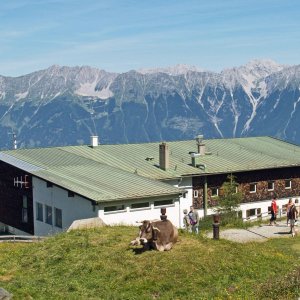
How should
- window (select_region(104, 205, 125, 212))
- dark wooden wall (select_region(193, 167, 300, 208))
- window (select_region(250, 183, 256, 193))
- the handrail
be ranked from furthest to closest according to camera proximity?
window (select_region(250, 183, 256, 193)), dark wooden wall (select_region(193, 167, 300, 208)), window (select_region(104, 205, 125, 212)), the handrail

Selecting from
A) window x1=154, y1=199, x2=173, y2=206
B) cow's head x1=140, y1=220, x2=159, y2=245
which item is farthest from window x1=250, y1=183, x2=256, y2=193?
cow's head x1=140, y1=220, x2=159, y2=245

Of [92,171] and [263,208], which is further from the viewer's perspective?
[263,208]

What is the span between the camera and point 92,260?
23.5 m

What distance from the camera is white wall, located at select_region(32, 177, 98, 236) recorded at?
3925 cm

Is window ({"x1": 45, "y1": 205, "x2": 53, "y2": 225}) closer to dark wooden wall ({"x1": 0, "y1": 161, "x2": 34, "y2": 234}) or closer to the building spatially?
the building

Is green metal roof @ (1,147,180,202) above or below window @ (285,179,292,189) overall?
above

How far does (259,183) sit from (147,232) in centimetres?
3866

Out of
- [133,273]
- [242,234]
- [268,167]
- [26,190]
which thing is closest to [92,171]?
[26,190]

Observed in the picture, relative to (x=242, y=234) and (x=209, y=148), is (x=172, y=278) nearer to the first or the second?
(x=242, y=234)

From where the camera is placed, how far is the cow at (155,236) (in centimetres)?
2341

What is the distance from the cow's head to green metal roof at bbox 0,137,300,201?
14.4m

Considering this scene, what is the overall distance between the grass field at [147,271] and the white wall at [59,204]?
12.4 meters

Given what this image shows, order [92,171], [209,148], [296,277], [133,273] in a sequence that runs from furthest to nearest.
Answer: [209,148] → [92,171] → [133,273] → [296,277]

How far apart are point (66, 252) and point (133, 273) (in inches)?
159
